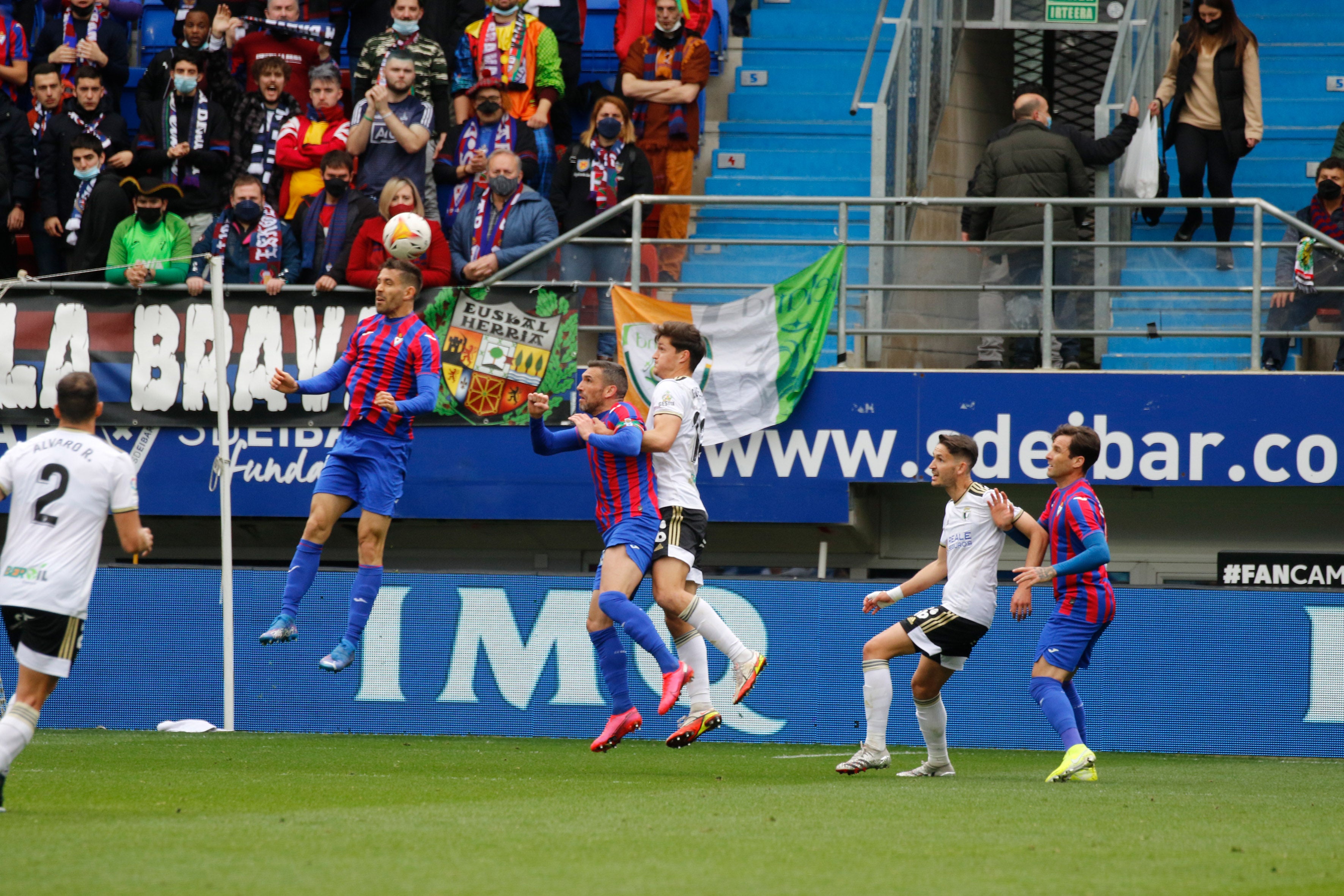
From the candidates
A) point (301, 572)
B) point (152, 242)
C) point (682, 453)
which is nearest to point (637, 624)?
point (682, 453)

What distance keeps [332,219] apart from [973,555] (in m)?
6.97

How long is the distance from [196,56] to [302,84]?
39.2 inches

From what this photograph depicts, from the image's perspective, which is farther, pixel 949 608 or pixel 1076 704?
pixel 1076 704

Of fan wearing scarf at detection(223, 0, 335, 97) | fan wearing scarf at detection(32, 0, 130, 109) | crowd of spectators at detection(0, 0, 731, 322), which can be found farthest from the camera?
fan wearing scarf at detection(32, 0, 130, 109)

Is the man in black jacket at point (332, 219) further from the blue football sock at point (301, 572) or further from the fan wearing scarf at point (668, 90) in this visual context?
the blue football sock at point (301, 572)

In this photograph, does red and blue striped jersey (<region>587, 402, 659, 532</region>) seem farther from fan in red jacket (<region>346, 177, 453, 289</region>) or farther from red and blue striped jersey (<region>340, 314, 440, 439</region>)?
fan in red jacket (<region>346, 177, 453, 289</region>)

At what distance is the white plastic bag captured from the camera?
1331 cm

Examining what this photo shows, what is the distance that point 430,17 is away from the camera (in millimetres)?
15297

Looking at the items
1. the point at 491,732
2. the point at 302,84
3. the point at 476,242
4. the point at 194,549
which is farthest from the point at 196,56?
the point at 491,732

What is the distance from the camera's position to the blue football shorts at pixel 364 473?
31.8 ft

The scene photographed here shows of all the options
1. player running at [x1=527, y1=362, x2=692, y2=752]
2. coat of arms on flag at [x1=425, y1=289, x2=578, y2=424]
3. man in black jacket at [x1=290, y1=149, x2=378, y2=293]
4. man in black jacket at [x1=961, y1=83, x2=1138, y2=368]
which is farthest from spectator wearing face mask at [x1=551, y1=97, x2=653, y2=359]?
player running at [x1=527, y1=362, x2=692, y2=752]

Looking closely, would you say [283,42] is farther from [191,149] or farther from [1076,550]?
[1076,550]

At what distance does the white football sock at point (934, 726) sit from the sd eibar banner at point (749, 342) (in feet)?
14.7

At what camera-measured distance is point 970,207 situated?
13.0 meters
